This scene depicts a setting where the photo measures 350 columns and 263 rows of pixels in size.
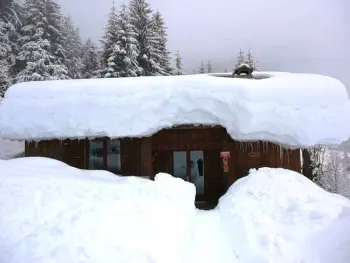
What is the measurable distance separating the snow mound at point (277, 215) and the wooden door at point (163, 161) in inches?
150

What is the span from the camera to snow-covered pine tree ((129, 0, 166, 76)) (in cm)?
2094

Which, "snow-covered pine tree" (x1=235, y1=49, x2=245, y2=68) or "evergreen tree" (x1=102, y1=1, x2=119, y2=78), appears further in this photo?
"snow-covered pine tree" (x1=235, y1=49, x2=245, y2=68)

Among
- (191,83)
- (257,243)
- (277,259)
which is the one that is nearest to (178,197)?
(257,243)

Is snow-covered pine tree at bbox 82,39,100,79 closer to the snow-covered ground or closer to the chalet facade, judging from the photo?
the snow-covered ground

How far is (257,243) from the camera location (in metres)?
5.00

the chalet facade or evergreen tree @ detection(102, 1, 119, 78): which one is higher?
evergreen tree @ detection(102, 1, 119, 78)

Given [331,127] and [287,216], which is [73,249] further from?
[331,127]

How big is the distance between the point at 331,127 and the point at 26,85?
9.90 metres

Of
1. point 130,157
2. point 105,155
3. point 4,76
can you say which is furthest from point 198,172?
point 4,76

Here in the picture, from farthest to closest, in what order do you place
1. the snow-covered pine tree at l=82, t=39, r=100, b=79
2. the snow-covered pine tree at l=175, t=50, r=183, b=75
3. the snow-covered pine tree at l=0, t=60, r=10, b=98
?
the snow-covered pine tree at l=175, t=50, r=183, b=75 < the snow-covered pine tree at l=82, t=39, r=100, b=79 < the snow-covered pine tree at l=0, t=60, r=10, b=98

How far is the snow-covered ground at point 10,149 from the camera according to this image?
18.3m

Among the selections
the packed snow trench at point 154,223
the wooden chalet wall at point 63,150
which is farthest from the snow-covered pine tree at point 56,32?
the packed snow trench at point 154,223

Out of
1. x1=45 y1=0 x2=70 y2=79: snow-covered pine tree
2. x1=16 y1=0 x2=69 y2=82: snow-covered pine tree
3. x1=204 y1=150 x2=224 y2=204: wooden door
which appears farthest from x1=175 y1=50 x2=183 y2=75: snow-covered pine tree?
x1=204 y1=150 x2=224 y2=204: wooden door

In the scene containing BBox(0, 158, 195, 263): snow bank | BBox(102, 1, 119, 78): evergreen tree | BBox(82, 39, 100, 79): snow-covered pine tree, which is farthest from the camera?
BBox(82, 39, 100, 79): snow-covered pine tree
